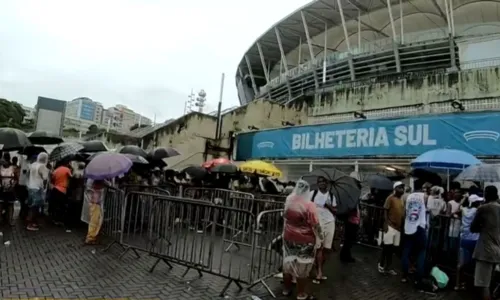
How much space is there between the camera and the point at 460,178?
25.7 feet

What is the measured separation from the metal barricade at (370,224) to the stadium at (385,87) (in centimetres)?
476

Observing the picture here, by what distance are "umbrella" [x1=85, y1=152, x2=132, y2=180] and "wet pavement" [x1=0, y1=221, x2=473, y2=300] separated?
1.36 meters

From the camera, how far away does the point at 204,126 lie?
875 inches

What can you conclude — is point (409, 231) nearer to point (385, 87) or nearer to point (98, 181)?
point (98, 181)

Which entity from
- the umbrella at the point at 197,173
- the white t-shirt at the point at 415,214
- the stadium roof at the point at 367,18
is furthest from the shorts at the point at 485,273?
the stadium roof at the point at 367,18

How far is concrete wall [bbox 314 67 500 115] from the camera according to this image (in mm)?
17484

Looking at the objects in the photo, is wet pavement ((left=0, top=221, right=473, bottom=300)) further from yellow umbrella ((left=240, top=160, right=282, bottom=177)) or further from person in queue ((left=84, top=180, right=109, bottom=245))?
yellow umbrella ((left=240, top=160, right=282, bottom=177))

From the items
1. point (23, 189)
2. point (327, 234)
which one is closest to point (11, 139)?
point (23, 189)

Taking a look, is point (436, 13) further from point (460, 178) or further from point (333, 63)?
point (460, 178)

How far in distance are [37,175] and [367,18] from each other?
32.9 metres

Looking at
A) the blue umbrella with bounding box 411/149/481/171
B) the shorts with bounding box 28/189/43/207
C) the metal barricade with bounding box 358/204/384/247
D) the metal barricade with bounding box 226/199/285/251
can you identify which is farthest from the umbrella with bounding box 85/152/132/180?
the blue umbrella with bounding box 411/149/481/171

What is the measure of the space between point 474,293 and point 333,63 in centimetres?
2743

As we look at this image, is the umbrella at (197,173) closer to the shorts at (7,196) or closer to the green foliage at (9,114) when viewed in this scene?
the shorts at (7,196)

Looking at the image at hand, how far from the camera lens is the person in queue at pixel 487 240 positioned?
5.59 metres
